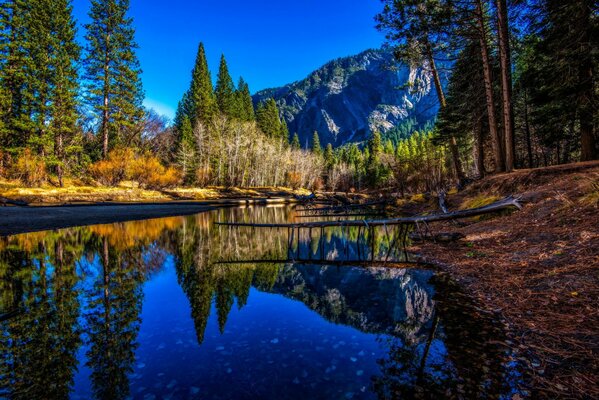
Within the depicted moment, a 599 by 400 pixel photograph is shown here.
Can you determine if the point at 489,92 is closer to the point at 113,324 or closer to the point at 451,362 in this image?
the point at 451,362

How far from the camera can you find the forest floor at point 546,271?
3316 mm

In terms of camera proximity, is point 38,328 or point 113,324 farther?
point 113,324

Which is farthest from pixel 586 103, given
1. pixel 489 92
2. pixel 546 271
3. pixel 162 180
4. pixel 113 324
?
pixel 162 180

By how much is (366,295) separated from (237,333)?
303 cm

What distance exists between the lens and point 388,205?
2914 cm

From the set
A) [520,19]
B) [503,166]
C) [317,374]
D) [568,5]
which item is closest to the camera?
[317,374]

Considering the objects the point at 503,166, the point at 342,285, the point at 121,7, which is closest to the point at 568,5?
the point at 503,166

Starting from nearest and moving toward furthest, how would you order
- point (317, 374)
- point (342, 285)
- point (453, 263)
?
point (317, 374) → point (342, 285) → point (453, 263)

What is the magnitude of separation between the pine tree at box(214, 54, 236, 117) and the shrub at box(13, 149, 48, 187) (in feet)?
128

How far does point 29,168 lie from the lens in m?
29.0

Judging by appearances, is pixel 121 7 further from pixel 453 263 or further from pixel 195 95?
pixel 453 263

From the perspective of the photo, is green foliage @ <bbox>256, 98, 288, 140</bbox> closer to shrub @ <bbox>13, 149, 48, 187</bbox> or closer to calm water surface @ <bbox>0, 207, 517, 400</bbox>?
Answer: shrub @ <bbox>13, 149, 48, 187</bbox>

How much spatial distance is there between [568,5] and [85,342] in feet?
63.6

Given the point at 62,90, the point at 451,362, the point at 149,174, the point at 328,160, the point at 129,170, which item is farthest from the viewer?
the point at 328,160
